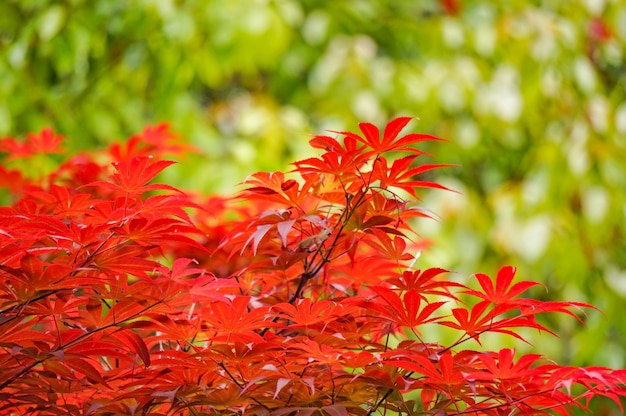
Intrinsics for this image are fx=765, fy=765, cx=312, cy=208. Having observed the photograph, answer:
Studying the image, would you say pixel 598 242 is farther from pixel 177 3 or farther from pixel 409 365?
pixel 409 365

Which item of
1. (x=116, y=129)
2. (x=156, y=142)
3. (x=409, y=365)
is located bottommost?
(x=409, y=365)

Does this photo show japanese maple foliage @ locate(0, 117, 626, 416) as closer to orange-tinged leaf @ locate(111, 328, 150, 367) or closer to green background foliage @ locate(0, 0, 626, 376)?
orange-tinged leaf @ locate(111, 328, 150, 367)

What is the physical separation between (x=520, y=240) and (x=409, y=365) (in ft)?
6.19

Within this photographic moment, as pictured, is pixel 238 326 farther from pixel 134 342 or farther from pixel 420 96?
pixel 420 96

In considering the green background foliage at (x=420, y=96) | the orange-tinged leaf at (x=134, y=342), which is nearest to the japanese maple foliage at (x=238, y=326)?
the orange-tinged leaf at (x=134, y=342)

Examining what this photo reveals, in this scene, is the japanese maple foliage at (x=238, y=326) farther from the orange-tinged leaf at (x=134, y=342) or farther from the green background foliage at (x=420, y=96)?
the green background foliage at (x=420, y=96)

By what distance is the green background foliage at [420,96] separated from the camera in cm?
234

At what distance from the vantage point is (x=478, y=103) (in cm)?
269

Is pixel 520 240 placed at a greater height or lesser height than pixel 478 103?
lesser

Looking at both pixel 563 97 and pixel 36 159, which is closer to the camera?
pixel 36 159

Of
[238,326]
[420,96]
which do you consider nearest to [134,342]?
[238,326]

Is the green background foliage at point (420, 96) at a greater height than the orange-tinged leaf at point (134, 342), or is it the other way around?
the green background foliage at point (420, 96)

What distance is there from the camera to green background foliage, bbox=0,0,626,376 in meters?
2.34

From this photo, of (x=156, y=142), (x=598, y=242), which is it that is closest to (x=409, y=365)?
(x=156, y=142)
